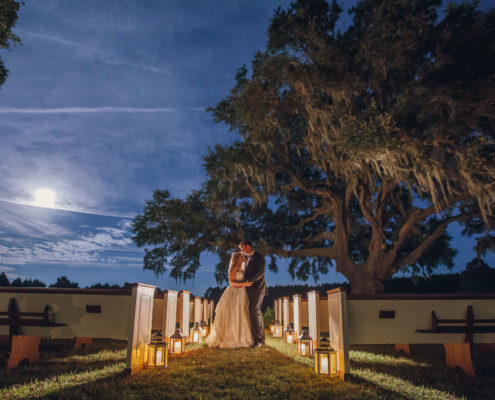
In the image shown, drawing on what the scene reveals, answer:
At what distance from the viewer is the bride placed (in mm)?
6371

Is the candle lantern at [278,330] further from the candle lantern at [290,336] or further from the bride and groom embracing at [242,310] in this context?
the bride and groom embracing at [242,310]

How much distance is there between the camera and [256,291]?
6.75 m

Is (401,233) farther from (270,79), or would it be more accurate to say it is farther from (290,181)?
(270,79)

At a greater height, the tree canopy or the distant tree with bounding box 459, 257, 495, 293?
the tree canopy

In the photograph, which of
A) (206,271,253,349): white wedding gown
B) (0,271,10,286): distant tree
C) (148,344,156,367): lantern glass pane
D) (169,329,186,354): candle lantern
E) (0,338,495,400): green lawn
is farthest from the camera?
(0,271,10,286): distant tree

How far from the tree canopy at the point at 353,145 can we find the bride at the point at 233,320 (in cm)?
429

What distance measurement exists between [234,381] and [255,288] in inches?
121

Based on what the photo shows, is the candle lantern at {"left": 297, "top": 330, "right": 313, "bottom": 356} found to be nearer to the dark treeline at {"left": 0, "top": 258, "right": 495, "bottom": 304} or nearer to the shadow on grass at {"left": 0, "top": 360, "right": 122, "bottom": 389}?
the shadow on grass at {"left": 0, "top": 360, "right": 122, "bottom": 389}

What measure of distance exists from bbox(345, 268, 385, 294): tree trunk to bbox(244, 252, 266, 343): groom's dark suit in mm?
5315

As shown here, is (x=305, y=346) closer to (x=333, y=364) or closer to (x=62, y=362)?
(x=333, y=364)

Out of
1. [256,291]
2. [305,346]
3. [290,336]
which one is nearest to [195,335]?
[256,291]

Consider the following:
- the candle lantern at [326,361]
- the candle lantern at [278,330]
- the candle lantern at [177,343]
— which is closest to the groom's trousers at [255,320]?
the candle lantern at [177,343]

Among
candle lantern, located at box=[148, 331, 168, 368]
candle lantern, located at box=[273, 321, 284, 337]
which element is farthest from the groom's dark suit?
candle lantern, located at box=[148, 331, 168, 368]

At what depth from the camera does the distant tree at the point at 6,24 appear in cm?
590
